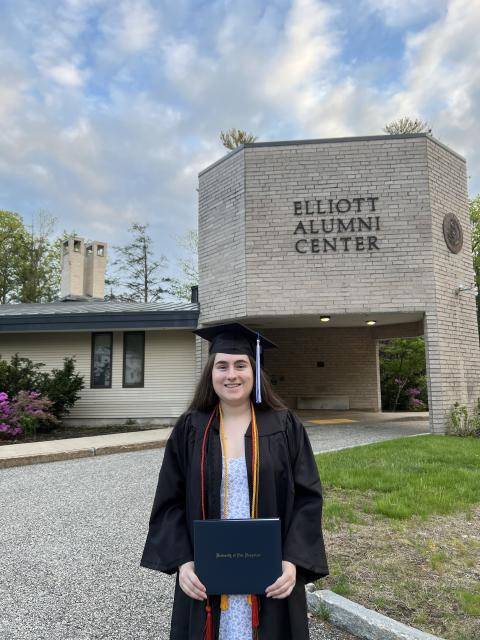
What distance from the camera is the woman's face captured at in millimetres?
2023

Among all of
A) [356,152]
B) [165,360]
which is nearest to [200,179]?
[356,152]

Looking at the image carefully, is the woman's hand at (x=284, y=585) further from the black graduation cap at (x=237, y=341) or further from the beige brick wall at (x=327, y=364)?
the beige brick wall at (x=327, y=364)

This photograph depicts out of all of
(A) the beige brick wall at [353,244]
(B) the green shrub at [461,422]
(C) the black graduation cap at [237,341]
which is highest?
(A) the beige brick wall at [353,244]

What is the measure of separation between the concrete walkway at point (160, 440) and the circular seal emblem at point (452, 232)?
457cm

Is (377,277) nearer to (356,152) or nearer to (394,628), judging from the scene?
(356,152)

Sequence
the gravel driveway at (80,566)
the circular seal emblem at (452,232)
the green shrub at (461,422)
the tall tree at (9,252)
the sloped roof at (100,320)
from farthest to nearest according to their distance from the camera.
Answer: the tall tree at (9,252) < the sloped roof at (100,320) < the circular seal emblem at (452,232) < the green shrub at (461,422) < the gravel driveway at (80,566)

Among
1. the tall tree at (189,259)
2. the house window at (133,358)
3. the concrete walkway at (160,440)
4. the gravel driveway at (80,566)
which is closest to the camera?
the gravel driveway at (80,566)

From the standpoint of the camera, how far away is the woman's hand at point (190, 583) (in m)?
1.74

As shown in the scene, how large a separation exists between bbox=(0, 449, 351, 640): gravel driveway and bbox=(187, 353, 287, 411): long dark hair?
1.65 m

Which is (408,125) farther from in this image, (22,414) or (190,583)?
(190,583)

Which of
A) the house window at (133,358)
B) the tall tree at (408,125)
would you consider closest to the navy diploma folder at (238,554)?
the house window at (133,358)

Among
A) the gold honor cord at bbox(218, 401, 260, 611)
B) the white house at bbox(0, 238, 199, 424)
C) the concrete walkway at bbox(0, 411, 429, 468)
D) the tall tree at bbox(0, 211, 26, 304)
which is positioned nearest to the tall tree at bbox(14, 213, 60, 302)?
the tall tree at bbox(0, 211, 26, 304)

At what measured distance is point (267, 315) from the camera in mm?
11039

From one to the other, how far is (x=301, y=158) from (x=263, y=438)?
34.3ft
